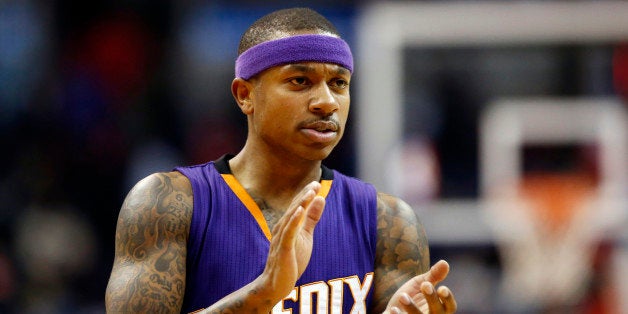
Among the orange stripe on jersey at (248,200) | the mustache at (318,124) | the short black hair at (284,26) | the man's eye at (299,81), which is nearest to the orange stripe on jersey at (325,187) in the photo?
the orange stripe on jersey at (248,200)

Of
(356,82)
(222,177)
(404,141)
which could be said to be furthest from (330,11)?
(222,177)

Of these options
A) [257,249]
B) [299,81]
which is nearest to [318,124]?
[299,81]

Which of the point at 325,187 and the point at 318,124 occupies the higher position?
the point at 318,124

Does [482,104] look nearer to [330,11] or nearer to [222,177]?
[330,11]

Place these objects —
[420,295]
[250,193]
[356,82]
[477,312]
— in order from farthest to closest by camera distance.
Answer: [356,82] → [477,312] → [250,193] → [420,295]

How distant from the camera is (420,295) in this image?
12.6 ft

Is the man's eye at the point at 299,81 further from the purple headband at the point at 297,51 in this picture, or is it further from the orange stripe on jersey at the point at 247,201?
the orange stripe on jersey at the point at 247,201

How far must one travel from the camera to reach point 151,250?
3.88 meters

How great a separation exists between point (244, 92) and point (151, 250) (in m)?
0.78

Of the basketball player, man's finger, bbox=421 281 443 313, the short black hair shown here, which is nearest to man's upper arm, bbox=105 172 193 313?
the basketball player

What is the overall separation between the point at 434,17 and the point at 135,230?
24.4 ft

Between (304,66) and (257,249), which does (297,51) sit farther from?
(257,249)

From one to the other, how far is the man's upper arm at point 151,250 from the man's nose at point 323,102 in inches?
23.3

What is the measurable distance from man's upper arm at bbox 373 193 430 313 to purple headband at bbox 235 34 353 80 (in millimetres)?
641
